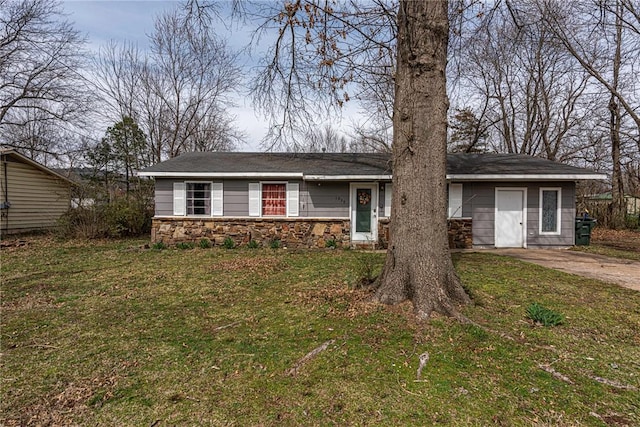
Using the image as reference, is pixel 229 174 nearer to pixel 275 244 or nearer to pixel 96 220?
pixel 275 244

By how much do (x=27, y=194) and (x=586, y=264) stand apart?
20.8 metres

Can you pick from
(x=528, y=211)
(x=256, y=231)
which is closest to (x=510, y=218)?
(x=528, y=211)

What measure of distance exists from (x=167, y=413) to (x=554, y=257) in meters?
9.64

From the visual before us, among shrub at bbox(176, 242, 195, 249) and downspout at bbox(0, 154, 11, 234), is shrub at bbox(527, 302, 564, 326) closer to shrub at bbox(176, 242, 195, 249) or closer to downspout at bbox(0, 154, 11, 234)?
shrub at bbox(176, 242, 195, 249)

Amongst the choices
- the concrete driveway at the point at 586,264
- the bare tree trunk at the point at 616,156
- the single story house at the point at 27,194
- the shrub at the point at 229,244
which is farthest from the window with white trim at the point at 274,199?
the bare tree trunk at the point at 616,156

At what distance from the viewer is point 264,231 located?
422 inches

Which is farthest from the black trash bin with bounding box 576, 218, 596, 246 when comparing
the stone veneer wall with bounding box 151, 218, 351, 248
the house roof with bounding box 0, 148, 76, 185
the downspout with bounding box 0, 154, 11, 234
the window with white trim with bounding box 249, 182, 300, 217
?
the downspout with bounding box 0, 154, 11, 234

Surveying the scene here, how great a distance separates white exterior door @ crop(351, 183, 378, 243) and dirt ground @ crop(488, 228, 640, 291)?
381cm

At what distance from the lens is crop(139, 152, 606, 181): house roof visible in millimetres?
9859

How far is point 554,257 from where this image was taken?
8.62m

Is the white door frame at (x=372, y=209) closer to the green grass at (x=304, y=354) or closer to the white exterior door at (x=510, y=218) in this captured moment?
the white exterior door at (x=510, y=218)

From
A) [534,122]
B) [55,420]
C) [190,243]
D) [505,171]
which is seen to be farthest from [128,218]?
[534,122]

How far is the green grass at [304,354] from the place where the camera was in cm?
229

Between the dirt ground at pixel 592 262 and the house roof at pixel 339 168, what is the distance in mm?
2240
